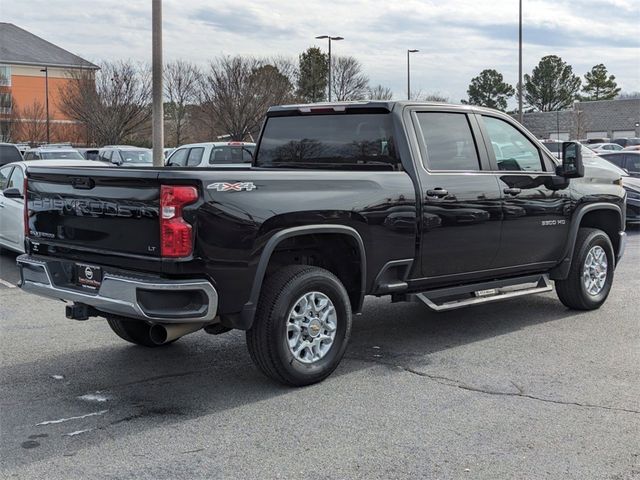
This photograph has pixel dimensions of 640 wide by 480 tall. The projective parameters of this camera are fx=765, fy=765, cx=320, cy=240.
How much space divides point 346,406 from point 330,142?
8.00ft

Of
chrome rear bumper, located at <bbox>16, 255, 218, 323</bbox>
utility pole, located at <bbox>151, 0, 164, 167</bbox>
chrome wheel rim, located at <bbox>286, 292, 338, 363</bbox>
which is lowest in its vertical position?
chrome wheel rim, located at <bbox>286, 292, 338, 363</bbox>

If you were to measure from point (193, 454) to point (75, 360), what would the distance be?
89.1 inches

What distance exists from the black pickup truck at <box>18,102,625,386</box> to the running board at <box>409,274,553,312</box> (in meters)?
0.02

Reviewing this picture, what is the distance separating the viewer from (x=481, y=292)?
6617 mm

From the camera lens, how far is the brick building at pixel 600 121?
70.5 metres

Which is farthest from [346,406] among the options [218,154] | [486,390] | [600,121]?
[600,121]

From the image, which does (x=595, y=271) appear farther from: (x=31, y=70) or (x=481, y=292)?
(x=31, y=70)

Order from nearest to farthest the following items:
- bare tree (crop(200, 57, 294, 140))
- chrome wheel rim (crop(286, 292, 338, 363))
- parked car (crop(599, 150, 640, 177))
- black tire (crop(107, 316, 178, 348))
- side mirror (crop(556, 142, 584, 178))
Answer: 1. chrome wheel rim (crop(286, 292, 338, 363))
2. black tire (crop(107, 316, 178, 348))
3. side mirror (crop(556, 142, 584, 178))
4. parked car (crop(599, 150, 640, 177))
5. bare tree (crop(200, 57, 294, 140))

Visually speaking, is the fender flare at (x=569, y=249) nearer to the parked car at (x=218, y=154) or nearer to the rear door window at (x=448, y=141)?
the rear door window at (x=448, y=141)

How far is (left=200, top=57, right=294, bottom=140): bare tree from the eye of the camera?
42375 mm

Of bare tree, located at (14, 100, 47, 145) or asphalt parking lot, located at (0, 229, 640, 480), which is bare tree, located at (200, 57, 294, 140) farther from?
asphalt parking lot, located at (0, 229, 640, 480)

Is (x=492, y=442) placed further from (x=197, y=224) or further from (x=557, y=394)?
(x=197, y=224)

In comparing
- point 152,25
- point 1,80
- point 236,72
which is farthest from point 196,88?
point 152,25

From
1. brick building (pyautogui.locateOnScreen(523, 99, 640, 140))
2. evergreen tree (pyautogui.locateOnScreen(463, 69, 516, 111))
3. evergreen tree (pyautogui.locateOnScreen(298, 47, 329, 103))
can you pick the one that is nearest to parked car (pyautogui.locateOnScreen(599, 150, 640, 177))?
evergreen tree (pyautogui.locateOnScreen(298, 47, 329, 103))
